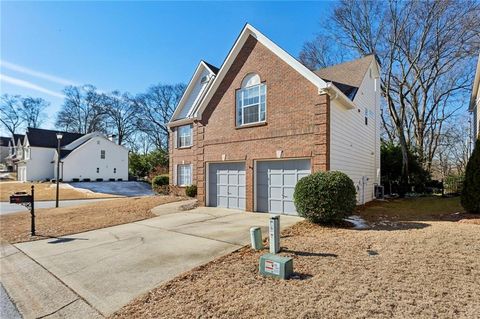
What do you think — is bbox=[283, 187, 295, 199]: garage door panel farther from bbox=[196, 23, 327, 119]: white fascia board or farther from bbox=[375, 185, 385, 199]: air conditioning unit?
bbox=[375, 185, 385, 199]: air conditioning unit

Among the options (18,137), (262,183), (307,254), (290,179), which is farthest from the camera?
(18,137)

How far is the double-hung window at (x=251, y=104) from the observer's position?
1203 cm

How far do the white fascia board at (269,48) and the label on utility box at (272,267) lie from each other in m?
7.32

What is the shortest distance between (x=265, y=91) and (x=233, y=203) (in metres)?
5.42

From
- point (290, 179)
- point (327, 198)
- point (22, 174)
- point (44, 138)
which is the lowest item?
point (22, 174)

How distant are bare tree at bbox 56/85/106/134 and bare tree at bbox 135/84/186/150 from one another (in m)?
8.01

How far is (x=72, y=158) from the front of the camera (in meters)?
36.4

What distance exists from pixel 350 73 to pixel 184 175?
14.2m

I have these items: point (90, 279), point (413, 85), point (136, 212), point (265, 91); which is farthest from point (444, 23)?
point (90, 279)

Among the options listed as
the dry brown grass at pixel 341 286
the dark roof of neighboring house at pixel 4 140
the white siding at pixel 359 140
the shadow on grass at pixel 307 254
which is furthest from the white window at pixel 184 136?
the dark roof of neighboring house at pixel 4 140

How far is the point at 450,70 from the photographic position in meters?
24.1

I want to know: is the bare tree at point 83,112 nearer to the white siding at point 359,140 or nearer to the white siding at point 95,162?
the white siding at point 95,162

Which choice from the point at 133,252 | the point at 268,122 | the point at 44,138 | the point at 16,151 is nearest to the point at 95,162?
the point at 44,138

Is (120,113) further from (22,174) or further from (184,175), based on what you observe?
(184,175)
